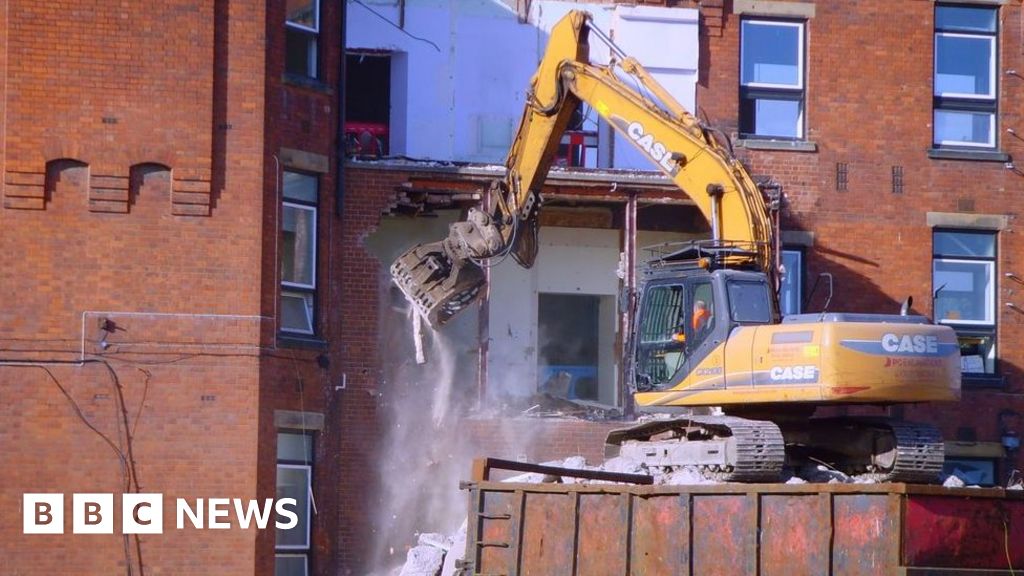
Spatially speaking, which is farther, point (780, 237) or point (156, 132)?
point (780, 237)

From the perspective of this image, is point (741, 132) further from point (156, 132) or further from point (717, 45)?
point (156, 132)

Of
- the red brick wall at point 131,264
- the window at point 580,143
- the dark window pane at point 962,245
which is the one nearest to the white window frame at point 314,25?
the red brick wall at point 131,264

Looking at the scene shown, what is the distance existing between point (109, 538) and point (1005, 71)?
14349mm

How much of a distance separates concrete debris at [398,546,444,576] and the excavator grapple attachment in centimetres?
279

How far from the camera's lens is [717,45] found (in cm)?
2456

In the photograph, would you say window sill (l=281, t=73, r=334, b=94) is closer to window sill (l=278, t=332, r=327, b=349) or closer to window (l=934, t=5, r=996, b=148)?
window sill (l=278, t=332, r=327, b=349)

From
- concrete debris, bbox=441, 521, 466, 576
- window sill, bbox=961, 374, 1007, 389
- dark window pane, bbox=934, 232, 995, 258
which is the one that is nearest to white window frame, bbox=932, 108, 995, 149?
dark window pane, bbox=934, 232, 995, 258

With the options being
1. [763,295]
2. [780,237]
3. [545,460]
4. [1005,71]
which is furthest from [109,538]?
[1005,71]

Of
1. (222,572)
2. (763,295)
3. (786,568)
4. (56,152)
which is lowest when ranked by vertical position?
(222,572)

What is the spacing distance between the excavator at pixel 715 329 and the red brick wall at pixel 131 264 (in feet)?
8.03

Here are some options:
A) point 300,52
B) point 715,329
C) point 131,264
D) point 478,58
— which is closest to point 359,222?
point 300,52

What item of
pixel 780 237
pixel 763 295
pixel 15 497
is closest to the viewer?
pixel 763 295

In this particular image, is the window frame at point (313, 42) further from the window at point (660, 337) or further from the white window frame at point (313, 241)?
the window at point (660, 337)

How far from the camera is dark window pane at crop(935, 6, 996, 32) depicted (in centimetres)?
2517
